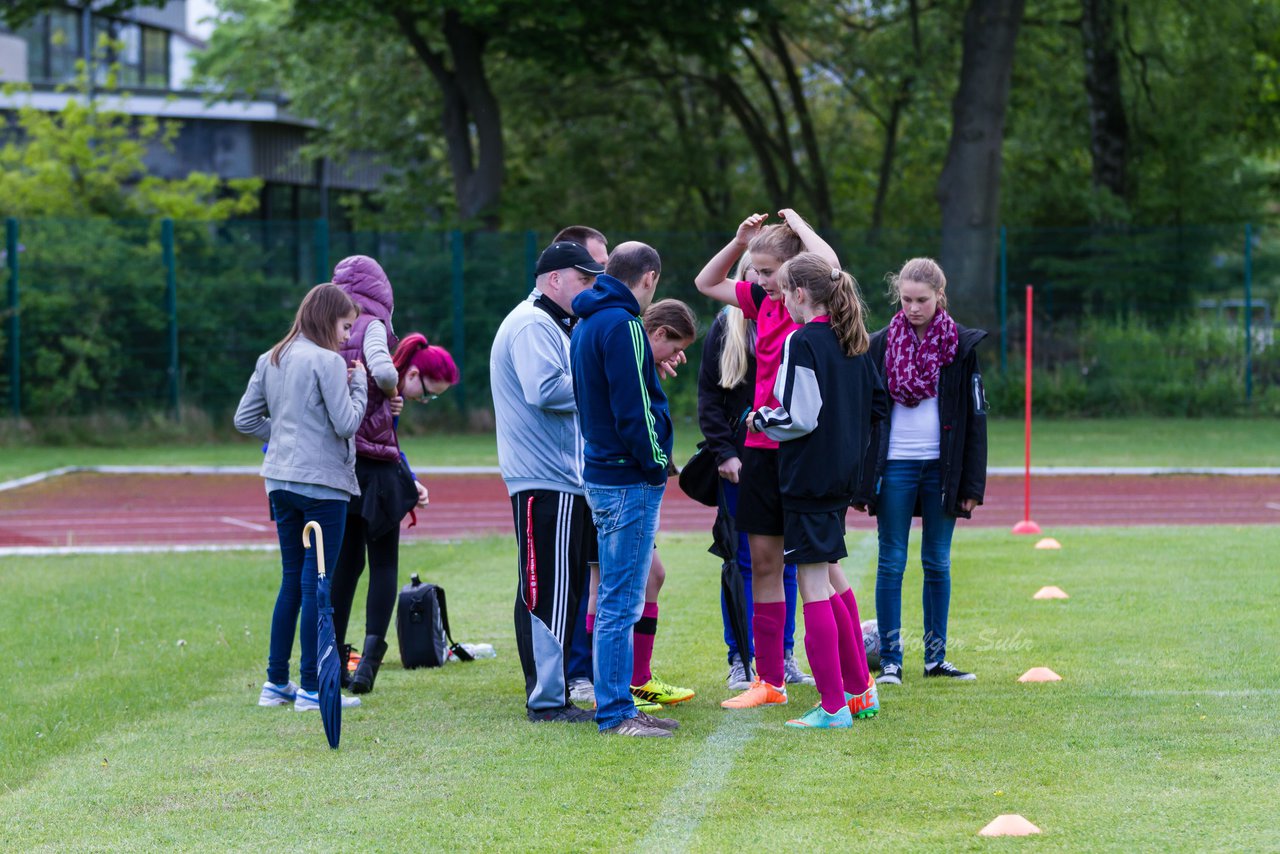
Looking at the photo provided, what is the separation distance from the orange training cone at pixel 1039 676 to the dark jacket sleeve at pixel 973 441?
841 mm

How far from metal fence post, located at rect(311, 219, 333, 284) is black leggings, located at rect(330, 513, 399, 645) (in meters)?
17.6

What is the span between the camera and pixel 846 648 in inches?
252

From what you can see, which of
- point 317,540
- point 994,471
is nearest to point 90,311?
point 994,471

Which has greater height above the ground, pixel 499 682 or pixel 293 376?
pixel 293 376

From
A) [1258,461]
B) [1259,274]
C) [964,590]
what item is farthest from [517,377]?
[1259,274]

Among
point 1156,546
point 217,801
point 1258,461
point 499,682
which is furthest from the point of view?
point 1258,461

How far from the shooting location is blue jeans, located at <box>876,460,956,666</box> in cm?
713

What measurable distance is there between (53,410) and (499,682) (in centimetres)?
1769

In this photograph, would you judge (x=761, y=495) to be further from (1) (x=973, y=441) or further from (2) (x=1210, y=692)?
(2) (x=1210, y=692)

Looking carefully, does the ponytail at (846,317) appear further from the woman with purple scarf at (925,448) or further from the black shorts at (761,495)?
the woman with purple scarf at (925,448)

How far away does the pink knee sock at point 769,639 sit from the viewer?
21.8 feet

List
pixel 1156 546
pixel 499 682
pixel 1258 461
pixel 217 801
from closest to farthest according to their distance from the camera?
pixel 217 801 → pixel 499 682 → pixel 1156 546 → pixel 1258 461

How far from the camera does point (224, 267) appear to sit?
79.3ft

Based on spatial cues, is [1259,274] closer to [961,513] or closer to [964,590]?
[964,590]
